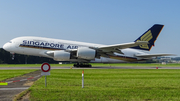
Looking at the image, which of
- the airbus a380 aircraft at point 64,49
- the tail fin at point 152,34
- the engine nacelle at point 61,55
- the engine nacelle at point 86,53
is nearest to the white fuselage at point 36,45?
the airbus a380 aircraft at point 64,49

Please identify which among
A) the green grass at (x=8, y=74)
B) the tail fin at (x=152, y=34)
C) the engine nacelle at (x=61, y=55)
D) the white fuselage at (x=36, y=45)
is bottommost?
the green grass at (x=8, y=74)

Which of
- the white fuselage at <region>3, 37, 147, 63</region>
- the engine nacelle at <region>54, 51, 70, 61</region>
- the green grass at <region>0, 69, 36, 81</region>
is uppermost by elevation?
the white fuselage at <region>3, 37, 147, 63</region>

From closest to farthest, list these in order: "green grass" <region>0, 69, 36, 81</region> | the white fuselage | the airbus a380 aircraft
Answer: "green grass" <region>0, 69, 36, 81</region>, the airbus a380 aircraft, the white fuselage

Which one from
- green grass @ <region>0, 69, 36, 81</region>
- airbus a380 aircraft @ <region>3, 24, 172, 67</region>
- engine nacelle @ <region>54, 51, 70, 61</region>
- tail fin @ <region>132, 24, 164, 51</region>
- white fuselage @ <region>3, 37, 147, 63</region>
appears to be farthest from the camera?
tail fin @ <region>132, 24, 164, 51</region>

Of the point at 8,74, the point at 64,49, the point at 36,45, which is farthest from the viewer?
the point at 64,49

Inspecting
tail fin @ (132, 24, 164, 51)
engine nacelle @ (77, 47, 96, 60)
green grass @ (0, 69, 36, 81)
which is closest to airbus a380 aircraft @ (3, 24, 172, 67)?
engine nacelle @ (77, 47, 96, 60)

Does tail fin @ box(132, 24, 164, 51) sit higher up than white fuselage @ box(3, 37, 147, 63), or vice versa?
tail fin @ box(132, 24, 164, 51)

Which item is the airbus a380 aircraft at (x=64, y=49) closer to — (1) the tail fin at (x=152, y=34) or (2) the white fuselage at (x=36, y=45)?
(2) the white fuselage at (x=36, y=45)

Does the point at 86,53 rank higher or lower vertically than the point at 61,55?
higher

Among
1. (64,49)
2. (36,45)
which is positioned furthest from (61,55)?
(36,45)

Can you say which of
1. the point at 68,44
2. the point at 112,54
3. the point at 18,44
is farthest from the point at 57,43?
the point at 112,54

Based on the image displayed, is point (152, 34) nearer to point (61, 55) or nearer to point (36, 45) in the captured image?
point (61, 55)

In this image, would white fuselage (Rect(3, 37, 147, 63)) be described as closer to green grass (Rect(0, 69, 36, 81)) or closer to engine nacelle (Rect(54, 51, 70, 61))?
engine nacelle (Rect(54, 51, 70, 61))

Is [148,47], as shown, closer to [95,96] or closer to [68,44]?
[68,44]
